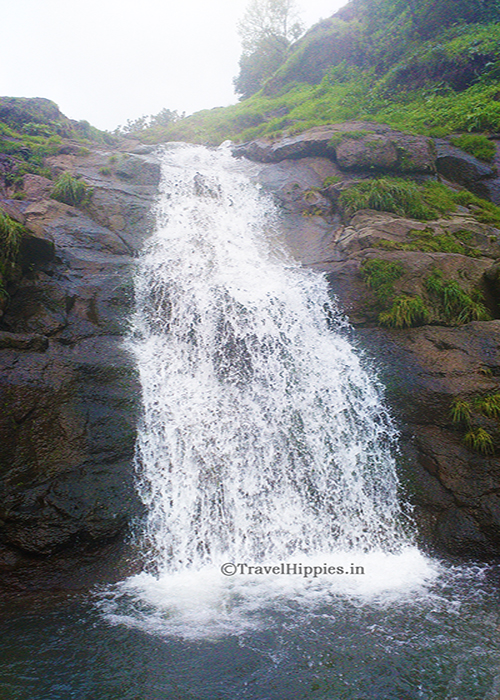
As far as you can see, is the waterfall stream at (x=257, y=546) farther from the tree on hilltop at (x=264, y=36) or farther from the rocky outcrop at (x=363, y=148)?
the tree on hilltop at (x=264, y=36)

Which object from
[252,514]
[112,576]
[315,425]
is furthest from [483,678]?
[112,576]

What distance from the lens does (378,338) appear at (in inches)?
357

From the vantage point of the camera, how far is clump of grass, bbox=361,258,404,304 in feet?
30.8

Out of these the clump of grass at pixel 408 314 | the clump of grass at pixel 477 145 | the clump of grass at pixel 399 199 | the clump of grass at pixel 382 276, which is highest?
the clump of grass at pixel 477 145

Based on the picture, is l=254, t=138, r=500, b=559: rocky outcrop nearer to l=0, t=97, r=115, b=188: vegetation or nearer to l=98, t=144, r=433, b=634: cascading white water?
l=98, t=144, r=433, b=634: cascading white water

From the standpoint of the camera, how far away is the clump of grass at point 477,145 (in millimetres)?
14469

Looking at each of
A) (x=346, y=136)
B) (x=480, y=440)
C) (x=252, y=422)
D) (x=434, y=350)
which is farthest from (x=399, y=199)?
(x=252, y=422)

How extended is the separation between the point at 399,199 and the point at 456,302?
196 inches

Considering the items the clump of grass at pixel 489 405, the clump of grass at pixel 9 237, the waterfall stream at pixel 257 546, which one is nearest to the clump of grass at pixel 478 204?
the waterfall stream at pixel 257 546

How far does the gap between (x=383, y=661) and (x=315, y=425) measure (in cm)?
418

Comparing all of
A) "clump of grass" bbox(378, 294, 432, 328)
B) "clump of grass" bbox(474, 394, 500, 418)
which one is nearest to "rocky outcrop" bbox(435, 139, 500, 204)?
"clump of grass" bbox(378, 294, 432, 328)

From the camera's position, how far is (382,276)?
959 centimetres

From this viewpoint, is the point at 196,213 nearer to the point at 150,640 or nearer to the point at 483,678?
the point at 150,640

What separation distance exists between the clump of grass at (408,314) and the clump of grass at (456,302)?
0.42 meters
